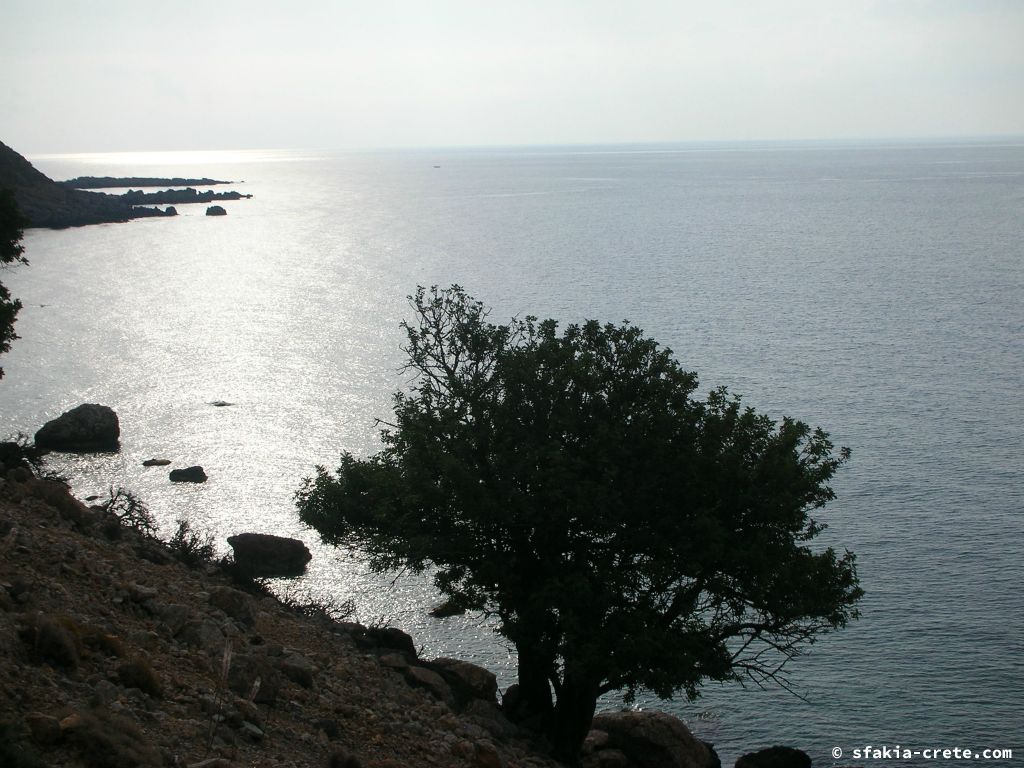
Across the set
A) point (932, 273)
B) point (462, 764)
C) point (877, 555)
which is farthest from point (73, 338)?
point (932, 273)

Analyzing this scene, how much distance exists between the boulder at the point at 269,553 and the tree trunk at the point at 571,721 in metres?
22.8

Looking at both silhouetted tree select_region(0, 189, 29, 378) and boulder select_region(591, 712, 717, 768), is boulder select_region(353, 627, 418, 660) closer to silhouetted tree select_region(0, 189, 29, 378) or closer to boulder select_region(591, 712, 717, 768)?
boulder select_region(591, 712, 717, 768)

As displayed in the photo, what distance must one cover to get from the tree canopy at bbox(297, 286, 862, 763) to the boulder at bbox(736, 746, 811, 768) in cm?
504

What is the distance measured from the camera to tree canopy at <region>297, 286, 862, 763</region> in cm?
2809

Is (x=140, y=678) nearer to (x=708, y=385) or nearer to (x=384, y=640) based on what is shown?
(x=384, y=640)

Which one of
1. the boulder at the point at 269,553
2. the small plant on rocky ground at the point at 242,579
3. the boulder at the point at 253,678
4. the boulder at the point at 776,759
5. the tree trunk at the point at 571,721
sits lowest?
the boulder at the point at 776,759

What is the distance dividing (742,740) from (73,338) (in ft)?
270

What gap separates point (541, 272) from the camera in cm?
13825

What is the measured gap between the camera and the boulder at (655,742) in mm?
32281

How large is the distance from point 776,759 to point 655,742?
424 cm

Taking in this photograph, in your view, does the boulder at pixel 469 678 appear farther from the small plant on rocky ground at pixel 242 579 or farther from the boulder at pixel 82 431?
the boulder at pixel 82 431

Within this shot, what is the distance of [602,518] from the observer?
28703mm

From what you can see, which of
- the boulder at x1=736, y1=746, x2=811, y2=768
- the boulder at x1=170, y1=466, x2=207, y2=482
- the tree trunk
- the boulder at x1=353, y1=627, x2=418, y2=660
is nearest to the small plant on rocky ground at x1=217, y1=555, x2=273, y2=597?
the boulder at x1=353, y1=627, x2=418, y2=660

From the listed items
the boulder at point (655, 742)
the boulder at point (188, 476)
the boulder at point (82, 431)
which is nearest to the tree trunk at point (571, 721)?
the boulder at point (655, 742)
